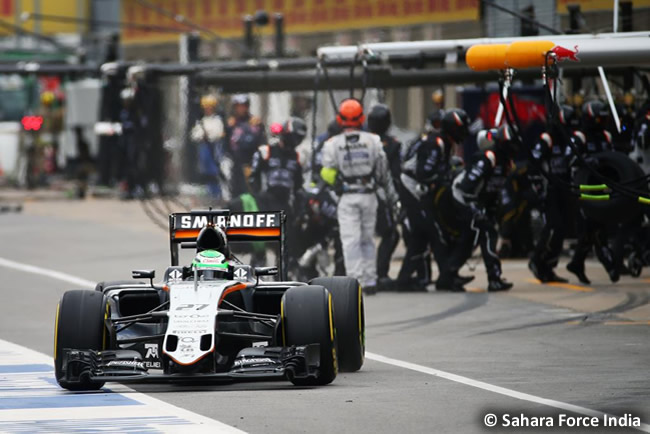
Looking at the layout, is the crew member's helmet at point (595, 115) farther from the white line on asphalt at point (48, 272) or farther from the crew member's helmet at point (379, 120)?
the white line on asphalt at point (48, 272)

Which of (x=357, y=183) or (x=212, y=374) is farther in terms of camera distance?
(x=357, y=183)

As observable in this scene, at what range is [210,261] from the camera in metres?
11.4

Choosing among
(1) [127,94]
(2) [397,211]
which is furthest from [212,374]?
(1) [127,94]

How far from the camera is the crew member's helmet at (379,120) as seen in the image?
60.3 ft

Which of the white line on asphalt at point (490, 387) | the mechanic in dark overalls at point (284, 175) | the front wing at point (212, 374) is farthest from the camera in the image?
the mechanic in dark overalls at point (284, 175)

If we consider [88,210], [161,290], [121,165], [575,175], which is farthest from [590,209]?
[121,165]

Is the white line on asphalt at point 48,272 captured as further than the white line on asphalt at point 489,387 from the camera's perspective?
Yes

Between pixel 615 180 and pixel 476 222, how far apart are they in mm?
1719

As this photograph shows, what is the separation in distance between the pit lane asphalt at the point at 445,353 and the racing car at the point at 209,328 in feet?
0.58

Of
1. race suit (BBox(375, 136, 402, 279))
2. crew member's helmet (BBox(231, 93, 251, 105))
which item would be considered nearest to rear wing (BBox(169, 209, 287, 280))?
race suit (BBox(375, 136, 402, 279))

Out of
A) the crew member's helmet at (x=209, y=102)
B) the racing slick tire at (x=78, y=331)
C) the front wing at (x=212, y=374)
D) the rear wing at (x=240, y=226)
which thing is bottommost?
the front wing at (x=212, y=374)

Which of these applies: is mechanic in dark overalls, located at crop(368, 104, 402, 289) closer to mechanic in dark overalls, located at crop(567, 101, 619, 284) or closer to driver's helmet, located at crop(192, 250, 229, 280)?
mechanic in dark overalls, located at crop(567, 101, 619, 284)

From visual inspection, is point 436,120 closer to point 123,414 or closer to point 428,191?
point 428,191

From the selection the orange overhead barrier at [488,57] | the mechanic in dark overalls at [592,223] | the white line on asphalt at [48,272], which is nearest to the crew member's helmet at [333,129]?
the mechanic in dark overalls at [592,223]
